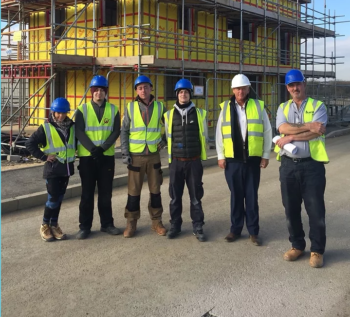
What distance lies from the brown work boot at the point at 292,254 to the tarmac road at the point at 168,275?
0.23 ft

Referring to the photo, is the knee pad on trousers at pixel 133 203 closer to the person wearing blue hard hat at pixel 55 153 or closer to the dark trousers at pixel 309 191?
the person wearing blue hard hat at pixel 55 153

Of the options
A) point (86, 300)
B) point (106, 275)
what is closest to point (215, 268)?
point (106, 275)

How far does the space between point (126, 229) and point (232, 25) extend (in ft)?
52.6

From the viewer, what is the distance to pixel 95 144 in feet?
17.4

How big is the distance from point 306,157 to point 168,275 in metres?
1.90

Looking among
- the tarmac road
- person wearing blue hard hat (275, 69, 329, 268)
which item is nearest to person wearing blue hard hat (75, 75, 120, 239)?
the tarmac road

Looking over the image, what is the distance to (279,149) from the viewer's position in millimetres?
4672

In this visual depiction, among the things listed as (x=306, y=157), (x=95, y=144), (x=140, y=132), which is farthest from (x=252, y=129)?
(x=95, y=144)

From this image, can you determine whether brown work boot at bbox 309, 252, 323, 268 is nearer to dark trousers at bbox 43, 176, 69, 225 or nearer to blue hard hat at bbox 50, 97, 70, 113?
dark trousers at bbox 43, 176, 69, 225

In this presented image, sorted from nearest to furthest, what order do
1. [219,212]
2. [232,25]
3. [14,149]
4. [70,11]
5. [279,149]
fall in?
[279,149] → [219,212] → [14,149] → [70,11] → [232,25]

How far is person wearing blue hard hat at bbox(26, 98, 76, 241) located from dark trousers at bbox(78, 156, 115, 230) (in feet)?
0.65

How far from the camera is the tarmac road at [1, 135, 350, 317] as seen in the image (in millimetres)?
3570

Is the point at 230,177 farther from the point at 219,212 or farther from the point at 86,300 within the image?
the point at 86,300

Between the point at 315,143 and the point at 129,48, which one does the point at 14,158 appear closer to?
the point at 129,48
